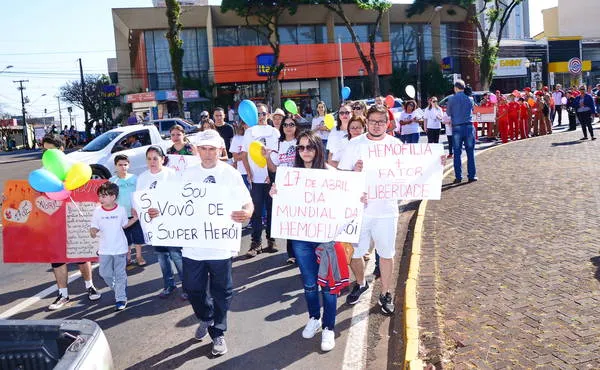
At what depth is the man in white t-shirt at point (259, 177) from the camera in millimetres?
8227

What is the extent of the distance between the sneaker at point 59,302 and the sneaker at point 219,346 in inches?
102

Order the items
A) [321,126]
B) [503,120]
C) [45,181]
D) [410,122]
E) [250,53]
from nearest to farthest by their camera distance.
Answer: [45,181] → [321,126] → [410,122] → [503,120] → [250,53]

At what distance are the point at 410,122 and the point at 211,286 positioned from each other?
10852mm

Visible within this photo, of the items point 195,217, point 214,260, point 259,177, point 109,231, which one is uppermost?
point 259,177

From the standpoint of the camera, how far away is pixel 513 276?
6.07 meters

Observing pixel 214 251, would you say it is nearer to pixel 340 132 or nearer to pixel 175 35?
pixel 340 132

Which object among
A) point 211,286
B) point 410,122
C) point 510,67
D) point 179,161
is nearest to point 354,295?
point 211,286

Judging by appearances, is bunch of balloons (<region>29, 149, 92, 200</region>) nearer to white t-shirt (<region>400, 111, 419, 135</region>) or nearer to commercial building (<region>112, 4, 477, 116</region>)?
white t-shirt (<region>400, 111, 419, 135</region>)

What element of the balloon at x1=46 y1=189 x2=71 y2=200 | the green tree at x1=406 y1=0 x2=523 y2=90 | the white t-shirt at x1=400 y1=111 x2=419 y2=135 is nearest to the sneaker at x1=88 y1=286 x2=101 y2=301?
the balloon at x1=46 y1=189 x2=71 y2=200

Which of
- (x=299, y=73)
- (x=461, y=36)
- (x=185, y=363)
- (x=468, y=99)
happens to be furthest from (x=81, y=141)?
(x=185, y=363)

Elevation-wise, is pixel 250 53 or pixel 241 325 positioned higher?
pixel 250 53

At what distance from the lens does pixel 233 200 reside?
4.93 m

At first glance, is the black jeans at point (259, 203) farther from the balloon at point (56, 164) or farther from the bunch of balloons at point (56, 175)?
the balloon at point (56, 164)

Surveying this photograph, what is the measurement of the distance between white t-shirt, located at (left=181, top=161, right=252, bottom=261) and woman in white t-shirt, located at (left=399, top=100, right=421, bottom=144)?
10.5 m
